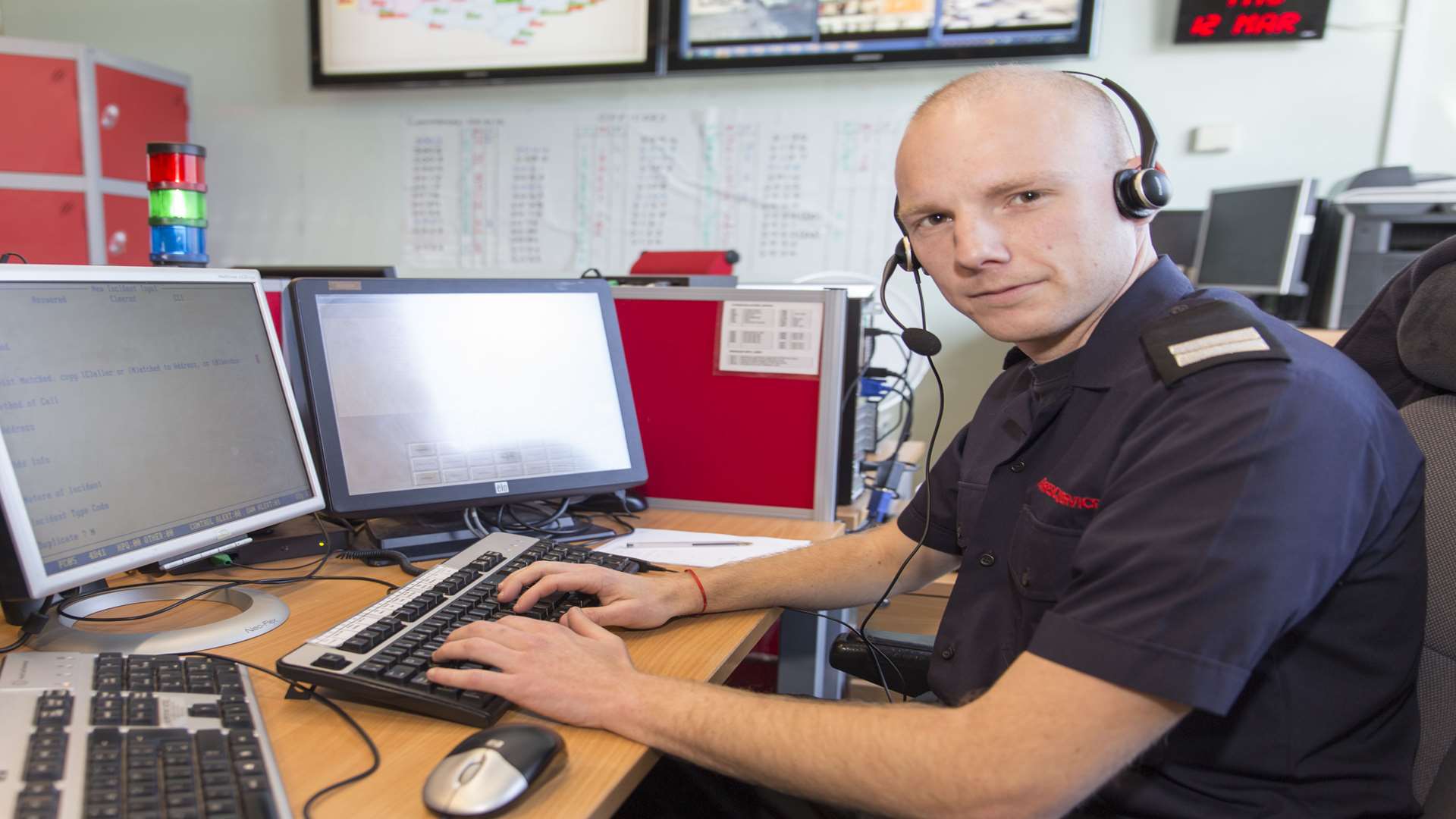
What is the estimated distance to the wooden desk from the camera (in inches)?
24.8

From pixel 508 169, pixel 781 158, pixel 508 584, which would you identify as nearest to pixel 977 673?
pixel 508 584

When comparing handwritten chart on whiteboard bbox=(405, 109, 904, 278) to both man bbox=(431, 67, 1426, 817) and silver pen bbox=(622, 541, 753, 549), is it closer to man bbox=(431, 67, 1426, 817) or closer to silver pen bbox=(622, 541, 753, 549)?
silver pen bbox=(622, 541, 753, 549)

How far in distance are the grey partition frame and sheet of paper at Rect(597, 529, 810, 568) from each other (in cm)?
15

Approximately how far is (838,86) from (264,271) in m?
1.85

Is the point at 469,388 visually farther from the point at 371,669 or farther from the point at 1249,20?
the point at 1249,20

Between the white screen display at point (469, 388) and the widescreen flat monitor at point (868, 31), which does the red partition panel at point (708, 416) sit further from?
the widescreen flat monitor at point (868, 31)

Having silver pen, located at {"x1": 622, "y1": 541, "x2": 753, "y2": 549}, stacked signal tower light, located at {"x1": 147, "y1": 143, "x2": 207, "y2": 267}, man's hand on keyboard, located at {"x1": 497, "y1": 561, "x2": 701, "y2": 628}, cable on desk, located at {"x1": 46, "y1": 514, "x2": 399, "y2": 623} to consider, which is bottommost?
silver pen, located at {"x1": 622, "y1": 541, "x2": 753, "y2": 549}

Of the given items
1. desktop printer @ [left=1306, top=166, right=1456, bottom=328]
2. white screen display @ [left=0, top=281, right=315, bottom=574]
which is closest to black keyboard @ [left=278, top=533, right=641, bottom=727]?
white screen display @ [left=0, top=281, right=315, bottom=574]

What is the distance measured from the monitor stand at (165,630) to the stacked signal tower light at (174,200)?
1.98 ft

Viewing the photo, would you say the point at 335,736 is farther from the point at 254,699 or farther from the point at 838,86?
the point at 838,86

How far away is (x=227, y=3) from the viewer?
335 cm

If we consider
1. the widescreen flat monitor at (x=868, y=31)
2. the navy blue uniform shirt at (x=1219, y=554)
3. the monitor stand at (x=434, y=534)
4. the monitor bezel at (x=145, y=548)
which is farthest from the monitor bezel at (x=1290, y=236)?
the monitor bezel at (x=145, y=548)

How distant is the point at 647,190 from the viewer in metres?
3.07

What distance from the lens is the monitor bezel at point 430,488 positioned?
1157 mm
